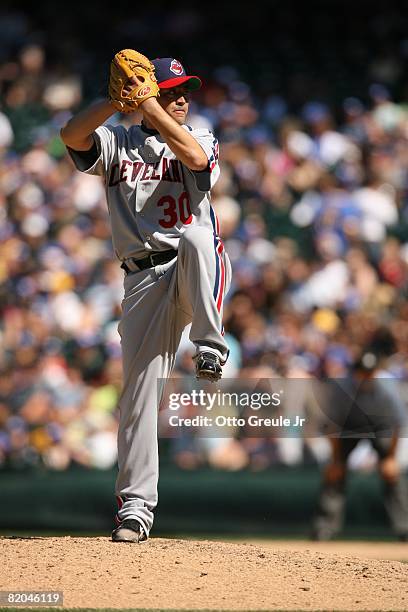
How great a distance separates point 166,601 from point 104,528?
3.88m

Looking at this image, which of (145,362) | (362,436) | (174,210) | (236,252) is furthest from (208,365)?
(236,252)

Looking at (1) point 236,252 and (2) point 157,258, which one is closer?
(2) point 157,258

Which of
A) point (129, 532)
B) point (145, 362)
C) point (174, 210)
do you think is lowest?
point (129, 532)

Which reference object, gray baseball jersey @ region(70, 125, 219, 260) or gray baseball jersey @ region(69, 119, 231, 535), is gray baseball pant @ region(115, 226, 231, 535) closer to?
gray baseball jersey @ region(69, 119, 231, 535)

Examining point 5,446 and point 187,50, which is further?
point 187,50

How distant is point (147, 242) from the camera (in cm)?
443

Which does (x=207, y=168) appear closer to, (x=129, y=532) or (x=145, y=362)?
(x=145, y=362)

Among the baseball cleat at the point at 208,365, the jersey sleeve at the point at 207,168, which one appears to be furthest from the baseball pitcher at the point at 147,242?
the baseball cleat at the point at 208,365

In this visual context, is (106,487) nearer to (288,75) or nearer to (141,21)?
(288,75)

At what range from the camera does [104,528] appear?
24.6 ft

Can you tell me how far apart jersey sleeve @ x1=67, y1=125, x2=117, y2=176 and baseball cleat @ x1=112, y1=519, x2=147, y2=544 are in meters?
1.41

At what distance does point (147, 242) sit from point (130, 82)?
25.7 inches

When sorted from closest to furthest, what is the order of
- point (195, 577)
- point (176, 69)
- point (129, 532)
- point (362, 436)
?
1. point (195, 577)
2. point (129, 532)
3. point (176, 69)
4. point (362, 436)

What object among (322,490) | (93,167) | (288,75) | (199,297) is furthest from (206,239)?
(288,75)
